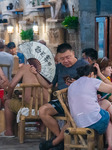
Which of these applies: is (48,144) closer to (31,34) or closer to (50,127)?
(50,127)

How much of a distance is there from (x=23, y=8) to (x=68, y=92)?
12637 mm

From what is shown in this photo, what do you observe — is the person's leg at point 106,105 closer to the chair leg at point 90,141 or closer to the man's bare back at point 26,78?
the chair leg at point 90,141

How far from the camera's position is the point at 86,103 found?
4.09 metres

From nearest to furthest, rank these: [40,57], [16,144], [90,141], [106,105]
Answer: [90,141] → [106,105] → [40,57] → [16,144]

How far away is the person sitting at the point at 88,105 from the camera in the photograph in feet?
13.4

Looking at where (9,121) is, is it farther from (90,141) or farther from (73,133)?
(90,141)

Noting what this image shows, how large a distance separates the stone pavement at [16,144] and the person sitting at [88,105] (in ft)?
3.79

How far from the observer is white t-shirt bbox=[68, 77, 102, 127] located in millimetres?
4086

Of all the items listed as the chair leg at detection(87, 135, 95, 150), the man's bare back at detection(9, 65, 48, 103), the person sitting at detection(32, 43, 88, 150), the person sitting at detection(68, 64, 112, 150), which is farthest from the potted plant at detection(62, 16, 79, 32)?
the chair leg at detection(87, 135, 95, 150)

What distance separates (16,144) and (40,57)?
1.18 meters

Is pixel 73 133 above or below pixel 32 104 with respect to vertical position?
above

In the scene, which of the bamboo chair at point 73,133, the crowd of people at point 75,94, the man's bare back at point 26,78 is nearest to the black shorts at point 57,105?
the crowd of people at point 75,94

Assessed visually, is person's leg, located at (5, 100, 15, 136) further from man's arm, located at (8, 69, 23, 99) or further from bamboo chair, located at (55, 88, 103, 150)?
bamboo chair, located at (55, 88, 103, 150)

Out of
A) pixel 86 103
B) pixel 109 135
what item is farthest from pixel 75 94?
pixel 109 135
